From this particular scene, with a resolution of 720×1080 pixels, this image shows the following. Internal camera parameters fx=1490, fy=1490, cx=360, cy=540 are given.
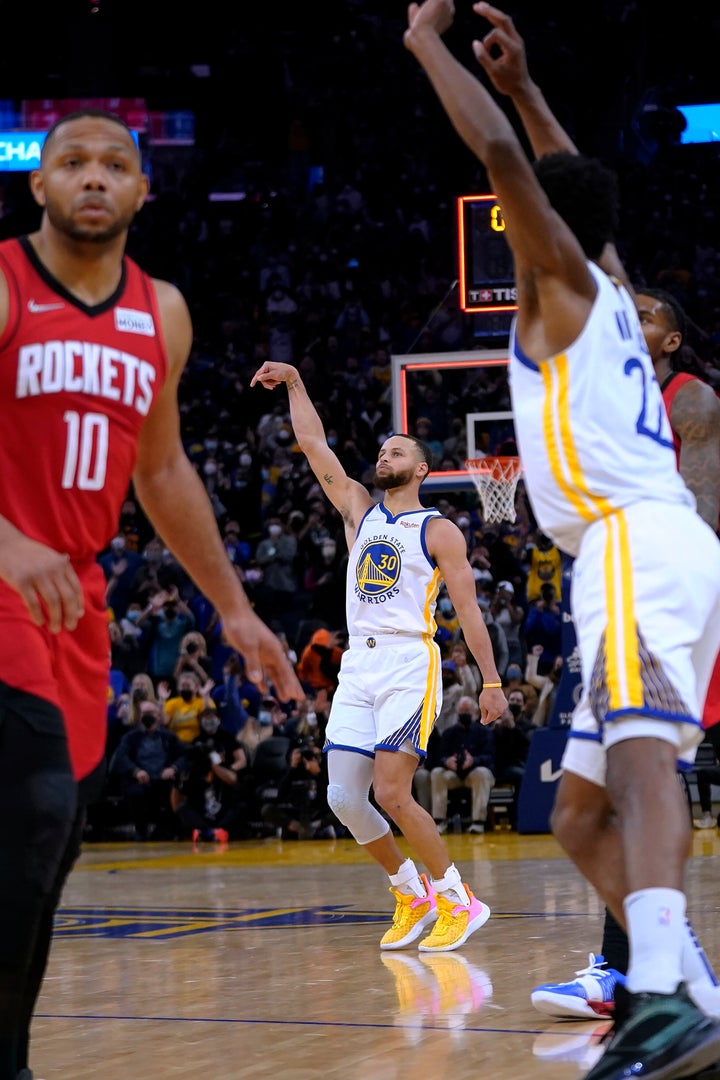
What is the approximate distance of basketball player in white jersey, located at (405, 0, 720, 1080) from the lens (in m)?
3.13

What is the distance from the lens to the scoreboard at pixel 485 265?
45.9 feet

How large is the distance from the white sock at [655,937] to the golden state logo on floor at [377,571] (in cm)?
431

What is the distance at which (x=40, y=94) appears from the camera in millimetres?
30016

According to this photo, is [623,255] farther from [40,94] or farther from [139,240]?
[40,94]

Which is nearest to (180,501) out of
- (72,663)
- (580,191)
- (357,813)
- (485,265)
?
(72,663)

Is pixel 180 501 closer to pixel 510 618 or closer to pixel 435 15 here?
pixel 435 15

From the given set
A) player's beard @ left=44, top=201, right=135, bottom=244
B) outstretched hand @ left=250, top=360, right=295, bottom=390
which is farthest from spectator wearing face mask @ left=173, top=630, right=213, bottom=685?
player's beard @ left=44, top=201, right=135, bottom=244

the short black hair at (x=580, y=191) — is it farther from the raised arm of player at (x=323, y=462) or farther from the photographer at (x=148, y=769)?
the photographer at (x=148, y=769)

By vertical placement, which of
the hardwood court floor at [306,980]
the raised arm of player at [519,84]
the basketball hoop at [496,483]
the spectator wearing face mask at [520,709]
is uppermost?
the basketball hoop at [496,483]

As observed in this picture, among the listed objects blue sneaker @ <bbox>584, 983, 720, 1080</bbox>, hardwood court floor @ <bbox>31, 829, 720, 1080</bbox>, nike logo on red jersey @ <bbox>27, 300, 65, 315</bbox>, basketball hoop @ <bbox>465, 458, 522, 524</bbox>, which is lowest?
hardwood court floor @ <bbox>31, 829, 720, 1080</bbox>

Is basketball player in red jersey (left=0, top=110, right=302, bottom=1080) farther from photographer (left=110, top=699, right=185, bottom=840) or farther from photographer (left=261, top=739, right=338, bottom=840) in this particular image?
photographer (left=110, top=699, right=185, bottom=840)

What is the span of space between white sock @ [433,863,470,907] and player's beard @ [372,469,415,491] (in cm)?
195

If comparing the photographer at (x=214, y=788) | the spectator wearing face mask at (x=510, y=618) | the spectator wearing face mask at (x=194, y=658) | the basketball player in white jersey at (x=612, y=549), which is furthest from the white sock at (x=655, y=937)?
the spectator wearing face mask at (x=194, y=658)

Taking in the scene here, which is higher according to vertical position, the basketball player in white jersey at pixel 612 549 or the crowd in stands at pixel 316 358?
the crowd in stands at pixel 316 358
